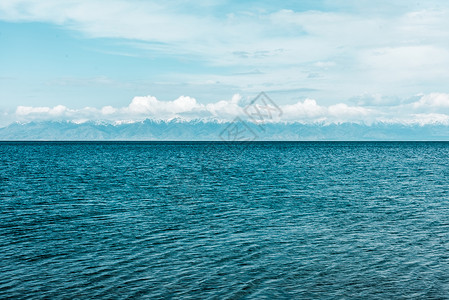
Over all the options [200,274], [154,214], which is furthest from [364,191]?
[200,274]

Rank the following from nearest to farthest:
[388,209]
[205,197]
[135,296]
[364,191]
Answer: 1. [135,296]
2. [388,209]
3. [205,197]
4. [364,191]

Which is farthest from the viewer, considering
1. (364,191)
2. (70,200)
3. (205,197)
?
(364,191)

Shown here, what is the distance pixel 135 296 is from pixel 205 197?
91.8 ft

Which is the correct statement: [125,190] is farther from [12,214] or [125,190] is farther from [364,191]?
[364,191]

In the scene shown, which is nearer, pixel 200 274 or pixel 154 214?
pixel 200 274

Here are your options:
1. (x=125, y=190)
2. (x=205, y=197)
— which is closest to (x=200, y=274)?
(x=205, y=197)

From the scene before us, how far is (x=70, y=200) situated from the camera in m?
41.7

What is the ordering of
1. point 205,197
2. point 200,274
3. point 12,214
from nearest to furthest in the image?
point 200,274 → point 12,214 → point 205,197

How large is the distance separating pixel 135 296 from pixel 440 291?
11.9m

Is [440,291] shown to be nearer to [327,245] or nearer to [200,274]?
[327,245]

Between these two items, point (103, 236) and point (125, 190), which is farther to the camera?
point (125, 190)

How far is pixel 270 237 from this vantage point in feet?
86.6

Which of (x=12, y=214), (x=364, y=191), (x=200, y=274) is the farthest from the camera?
(x=364, y=191)

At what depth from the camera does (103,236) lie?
26594 mm
